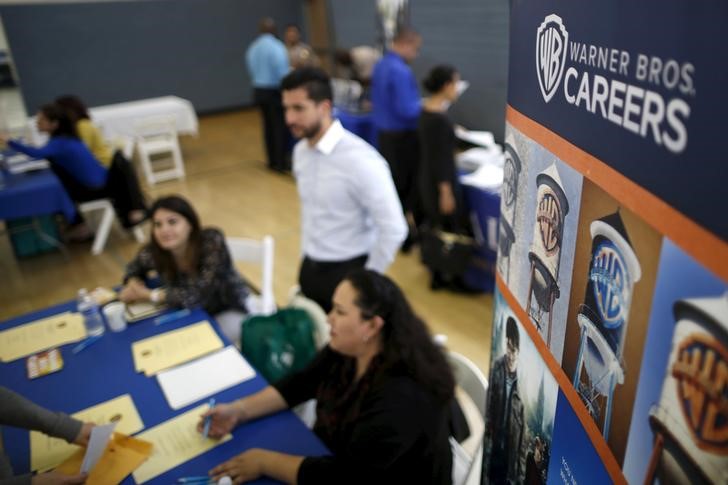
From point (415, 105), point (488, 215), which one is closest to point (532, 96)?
point (488, 215)

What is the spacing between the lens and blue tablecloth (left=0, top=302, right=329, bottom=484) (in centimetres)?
156

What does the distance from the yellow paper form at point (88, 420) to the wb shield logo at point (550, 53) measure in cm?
156

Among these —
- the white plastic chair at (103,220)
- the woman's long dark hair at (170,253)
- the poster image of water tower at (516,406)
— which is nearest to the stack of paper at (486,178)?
the woman's long dark hair at (170,253)

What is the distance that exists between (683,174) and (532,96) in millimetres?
372

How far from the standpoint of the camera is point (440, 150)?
345 cm

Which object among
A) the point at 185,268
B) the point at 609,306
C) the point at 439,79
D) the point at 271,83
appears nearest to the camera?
the point at 609,306

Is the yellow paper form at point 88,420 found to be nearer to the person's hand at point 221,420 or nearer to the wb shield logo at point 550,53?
the person's hand at point 221,420

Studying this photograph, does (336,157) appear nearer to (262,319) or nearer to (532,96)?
(262,319)

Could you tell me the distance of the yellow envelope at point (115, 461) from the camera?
1.46 m

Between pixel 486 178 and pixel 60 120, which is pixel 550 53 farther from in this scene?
pixel 60 120

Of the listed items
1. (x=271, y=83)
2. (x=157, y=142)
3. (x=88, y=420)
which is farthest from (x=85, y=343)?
(x=157, y=142)

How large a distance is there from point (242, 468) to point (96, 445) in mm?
437

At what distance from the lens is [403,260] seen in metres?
4.34

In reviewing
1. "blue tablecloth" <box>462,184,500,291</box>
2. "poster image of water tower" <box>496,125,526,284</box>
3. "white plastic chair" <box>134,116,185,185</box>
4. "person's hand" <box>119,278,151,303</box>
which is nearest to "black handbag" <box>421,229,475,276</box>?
"blue tablecloth" <box>462,184,500,291</box>
